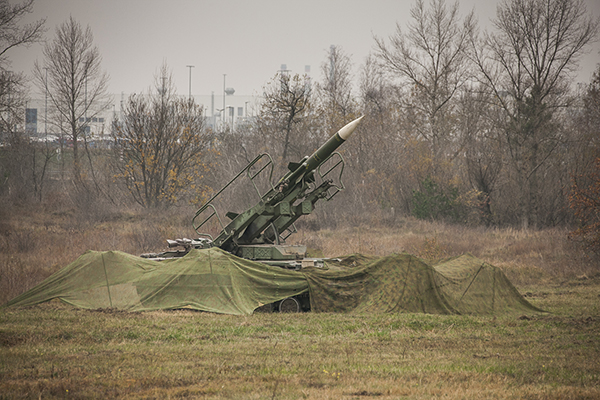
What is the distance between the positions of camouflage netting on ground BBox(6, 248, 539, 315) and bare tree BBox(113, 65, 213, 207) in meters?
16.3

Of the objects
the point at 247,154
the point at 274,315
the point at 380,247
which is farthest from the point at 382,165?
the point at 274,315

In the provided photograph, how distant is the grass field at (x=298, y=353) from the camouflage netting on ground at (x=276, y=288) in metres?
0.43

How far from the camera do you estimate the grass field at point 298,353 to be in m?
6.39

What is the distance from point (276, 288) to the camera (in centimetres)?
1167

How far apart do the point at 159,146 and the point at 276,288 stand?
1791 centimetres

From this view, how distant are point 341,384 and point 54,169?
4726cm

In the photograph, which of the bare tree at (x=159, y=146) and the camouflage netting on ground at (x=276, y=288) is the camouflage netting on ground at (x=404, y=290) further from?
the bare tree at (x=159, y=146)

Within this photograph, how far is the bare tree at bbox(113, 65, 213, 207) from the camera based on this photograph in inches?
1098

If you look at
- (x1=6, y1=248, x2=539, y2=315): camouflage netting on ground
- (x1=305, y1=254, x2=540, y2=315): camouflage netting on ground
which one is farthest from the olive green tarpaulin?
(x1=305, y1=254, x2=540, y2=315): camouflage netting on ground

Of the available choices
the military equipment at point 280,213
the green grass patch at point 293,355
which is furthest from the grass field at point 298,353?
the military equipment at point 280,213

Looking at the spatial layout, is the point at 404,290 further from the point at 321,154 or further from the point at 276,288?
the point at 321,154

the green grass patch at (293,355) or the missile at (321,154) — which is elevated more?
the missile at (321,154)

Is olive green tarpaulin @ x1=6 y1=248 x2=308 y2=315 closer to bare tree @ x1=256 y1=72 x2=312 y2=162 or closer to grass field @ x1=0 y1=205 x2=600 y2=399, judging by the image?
grass field @ x1=0 y1=205 x2=600 y2=399

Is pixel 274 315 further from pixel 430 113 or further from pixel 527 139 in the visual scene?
pixel 430 113
